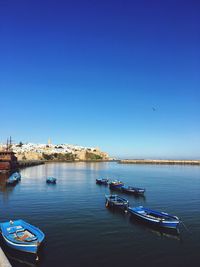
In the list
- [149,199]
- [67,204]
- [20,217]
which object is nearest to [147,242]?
[20,217]

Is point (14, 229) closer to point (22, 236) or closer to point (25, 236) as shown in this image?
point (22, 236)

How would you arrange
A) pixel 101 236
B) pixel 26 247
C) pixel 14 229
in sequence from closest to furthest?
1. pixel 26 247
2. pixel 14 229
3. pixel 101 236

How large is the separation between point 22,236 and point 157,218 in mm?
17192

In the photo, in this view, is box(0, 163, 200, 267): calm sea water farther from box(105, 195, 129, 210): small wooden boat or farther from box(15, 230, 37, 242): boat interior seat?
box(105, 195, 129, 210): small wooden boat

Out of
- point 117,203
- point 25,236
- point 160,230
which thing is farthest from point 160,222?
point 25,236

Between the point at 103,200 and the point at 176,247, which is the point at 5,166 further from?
the point at 176,247

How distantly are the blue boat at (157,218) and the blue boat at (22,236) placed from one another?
1494 centimetres

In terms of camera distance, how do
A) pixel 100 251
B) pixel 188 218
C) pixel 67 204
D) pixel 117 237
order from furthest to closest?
pixel 67 204, pixel 188 218, pixel 117 237, pixel 100 251

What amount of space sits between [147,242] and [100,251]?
583 cm

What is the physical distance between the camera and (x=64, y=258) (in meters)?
21.8

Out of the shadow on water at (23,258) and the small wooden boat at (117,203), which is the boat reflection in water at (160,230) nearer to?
the small wooden boat at (117,203)

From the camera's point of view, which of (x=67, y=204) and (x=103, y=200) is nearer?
(x=67, y=204)

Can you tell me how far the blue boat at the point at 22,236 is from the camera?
21233mm

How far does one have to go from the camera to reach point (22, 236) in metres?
23.6
